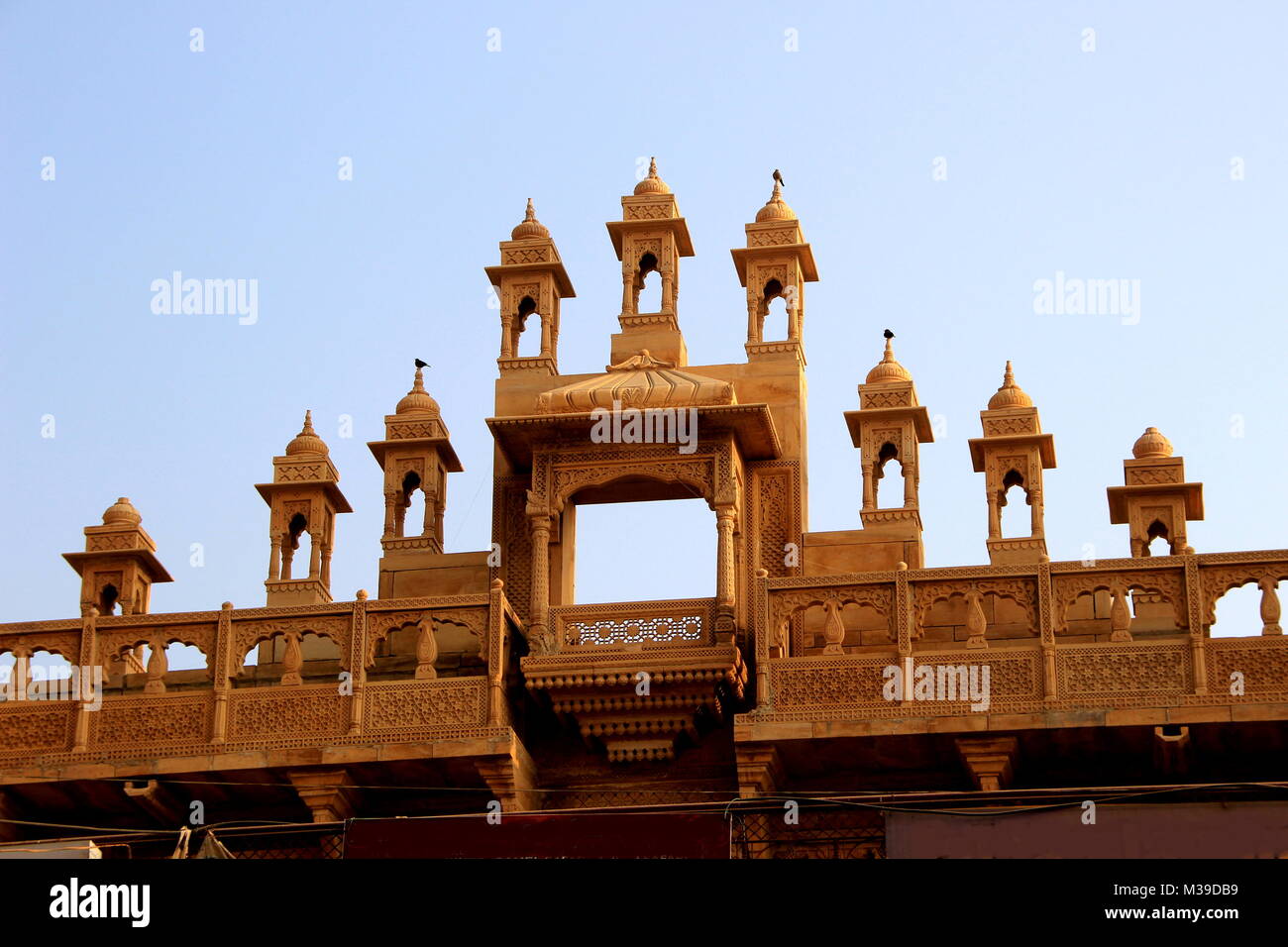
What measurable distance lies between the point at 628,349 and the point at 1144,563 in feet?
21.5

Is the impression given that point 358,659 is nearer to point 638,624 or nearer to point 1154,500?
point 638,624

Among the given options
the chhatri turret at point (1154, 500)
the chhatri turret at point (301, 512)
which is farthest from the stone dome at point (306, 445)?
the chhatri turret at point (1154, 500)

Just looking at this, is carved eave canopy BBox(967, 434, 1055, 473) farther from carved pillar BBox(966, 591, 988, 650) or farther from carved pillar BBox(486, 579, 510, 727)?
carved pillar BBox(486, 579, 510, 727)

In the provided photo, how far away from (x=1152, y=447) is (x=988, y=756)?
5330mm

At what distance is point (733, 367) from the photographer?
29.9 metres

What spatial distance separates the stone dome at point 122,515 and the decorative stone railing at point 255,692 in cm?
255

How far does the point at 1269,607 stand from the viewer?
25859mm

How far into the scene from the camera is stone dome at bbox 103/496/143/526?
1187 inches

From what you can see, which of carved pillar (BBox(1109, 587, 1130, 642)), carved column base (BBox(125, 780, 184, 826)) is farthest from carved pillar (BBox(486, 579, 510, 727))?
carved pillar (BBox(1109, 587, 1130, 642))
